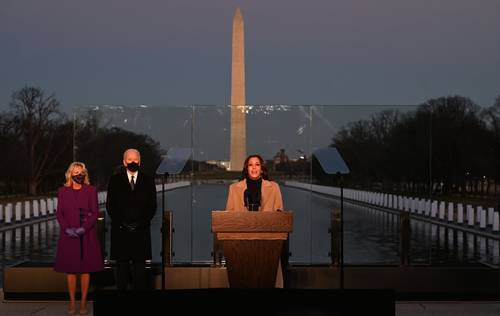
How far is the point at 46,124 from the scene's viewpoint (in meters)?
61.7

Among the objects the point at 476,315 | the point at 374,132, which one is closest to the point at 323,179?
the point at 374,132

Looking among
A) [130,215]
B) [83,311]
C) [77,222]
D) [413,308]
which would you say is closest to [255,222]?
[130,215]

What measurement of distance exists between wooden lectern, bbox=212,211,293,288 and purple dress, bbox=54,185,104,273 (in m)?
2.43

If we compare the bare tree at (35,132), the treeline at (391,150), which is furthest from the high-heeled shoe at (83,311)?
the bare tree at (35,132)

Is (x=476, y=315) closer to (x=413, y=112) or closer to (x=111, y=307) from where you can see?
(x=413, y=112)

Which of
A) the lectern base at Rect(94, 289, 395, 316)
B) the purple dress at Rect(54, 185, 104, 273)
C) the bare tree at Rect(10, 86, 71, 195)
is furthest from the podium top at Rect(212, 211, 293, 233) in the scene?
the bare tree at Rect(10, 86, 71, 195)

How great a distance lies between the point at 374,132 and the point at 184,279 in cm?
394

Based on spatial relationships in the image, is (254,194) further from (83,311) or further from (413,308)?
(413,308)

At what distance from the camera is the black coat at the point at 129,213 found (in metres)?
8.43

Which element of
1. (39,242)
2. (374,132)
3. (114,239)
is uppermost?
(374,132)

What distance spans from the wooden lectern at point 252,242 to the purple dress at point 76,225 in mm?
2429

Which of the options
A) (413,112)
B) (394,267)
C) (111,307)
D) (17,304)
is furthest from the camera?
(413,112)

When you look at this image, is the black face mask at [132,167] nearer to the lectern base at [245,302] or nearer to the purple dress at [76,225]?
the purple dress at [76,225]

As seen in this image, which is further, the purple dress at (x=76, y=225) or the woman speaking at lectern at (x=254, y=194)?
the purple dress at (x=76, y=225)
